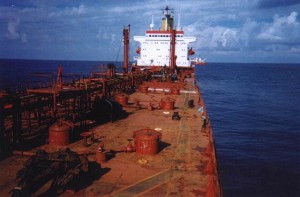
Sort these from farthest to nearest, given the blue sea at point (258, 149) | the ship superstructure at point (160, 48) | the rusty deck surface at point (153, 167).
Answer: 1. the ship superstructure at point (160, 48)
2. the blue sea at point (258, 149)
3. the rusty deck surface at point (153, 167)

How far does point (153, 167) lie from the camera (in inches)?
384

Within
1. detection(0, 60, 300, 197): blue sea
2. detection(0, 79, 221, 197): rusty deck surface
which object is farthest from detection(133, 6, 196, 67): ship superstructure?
detection(0, 79, 221, 197): rusty deck surface

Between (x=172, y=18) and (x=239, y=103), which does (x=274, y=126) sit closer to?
(x=239, y=103)

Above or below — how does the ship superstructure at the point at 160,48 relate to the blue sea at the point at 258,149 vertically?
above

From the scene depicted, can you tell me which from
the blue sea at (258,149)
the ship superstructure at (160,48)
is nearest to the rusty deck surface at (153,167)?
the blue sea at (258,149)

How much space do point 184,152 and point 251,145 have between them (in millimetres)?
13129

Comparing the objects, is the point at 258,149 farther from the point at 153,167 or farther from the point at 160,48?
the point at 160,48

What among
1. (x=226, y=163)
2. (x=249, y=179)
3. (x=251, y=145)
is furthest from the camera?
(x=251, y=145)

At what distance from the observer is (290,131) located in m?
26.5

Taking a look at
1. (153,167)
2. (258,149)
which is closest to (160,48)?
(258,149)

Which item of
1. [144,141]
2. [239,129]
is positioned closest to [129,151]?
[144,141]

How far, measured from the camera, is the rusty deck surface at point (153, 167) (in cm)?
805

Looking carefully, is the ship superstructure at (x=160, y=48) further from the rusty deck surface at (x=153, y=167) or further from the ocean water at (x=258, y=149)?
the rusty deck surface at (x=153, y=167)

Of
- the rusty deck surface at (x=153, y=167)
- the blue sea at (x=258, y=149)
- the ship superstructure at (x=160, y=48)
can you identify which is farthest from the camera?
the ship superstructure at (x=160, y=48)
